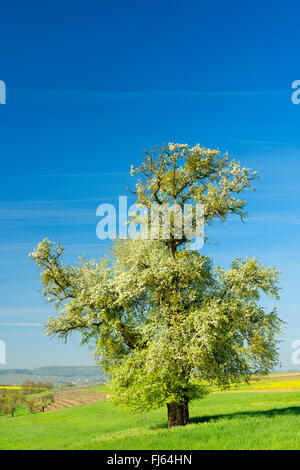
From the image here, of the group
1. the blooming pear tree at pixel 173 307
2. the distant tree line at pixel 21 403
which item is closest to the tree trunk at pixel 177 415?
the blooming pear tree at pixel 173 307

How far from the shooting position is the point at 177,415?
2806 cm

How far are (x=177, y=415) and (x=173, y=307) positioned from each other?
7.03 metres

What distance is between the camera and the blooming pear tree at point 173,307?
26.4 meters

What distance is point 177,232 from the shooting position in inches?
1174

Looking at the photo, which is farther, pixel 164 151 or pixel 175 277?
pixel 164 151

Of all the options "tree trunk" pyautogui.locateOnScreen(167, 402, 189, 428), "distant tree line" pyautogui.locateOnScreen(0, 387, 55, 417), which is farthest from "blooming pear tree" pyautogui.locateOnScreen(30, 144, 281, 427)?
"distant tree line" pyautogui.locateOnScreen(0, 387, 55, 417)

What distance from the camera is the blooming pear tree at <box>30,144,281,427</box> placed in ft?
86.5

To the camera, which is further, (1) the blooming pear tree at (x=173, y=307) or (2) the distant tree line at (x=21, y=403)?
(2) the distant tree line at (x=21, y=403)

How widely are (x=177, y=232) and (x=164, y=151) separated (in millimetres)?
5811

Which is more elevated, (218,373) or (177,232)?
(177,232)

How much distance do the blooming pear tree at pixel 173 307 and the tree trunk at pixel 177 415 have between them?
0.06 meters

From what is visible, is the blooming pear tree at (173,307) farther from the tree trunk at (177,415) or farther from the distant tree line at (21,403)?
the distant tree line at (21,403)
